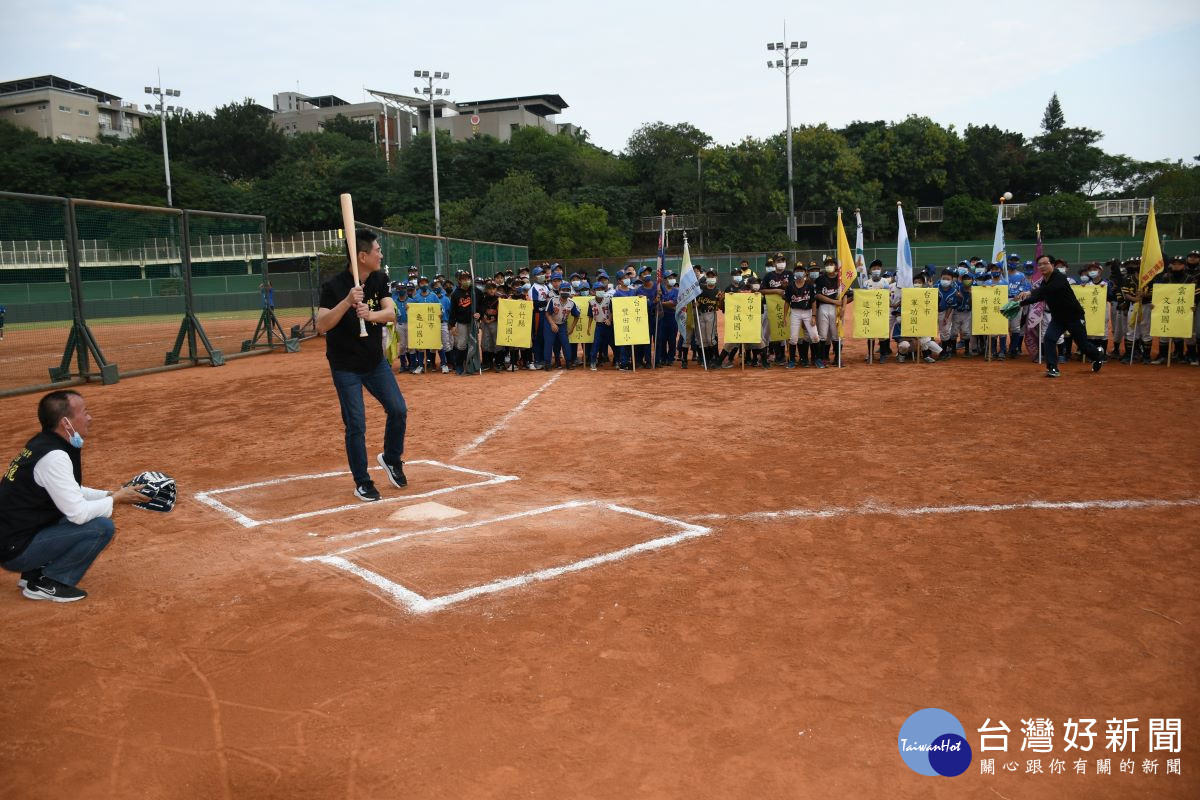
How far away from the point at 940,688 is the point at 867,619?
760 mm

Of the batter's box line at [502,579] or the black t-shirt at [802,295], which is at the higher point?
the black t-shirt at [802,295]

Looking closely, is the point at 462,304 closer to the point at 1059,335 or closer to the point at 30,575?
the point at 1059,335

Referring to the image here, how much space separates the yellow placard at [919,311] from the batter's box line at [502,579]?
1122 cm

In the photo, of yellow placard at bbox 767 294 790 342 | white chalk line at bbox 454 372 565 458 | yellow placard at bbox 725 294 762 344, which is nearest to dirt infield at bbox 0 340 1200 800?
white chalk line at bbox 454 372 565 458

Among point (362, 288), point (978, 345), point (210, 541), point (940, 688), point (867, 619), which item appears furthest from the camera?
point (978, 345)

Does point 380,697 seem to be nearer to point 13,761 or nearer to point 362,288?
point 13,761

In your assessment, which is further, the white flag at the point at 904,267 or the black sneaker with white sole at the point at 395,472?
the white flag at the point at 904,267

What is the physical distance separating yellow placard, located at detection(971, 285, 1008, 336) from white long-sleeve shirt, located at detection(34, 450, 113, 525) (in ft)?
50.4

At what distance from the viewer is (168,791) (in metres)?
3.15

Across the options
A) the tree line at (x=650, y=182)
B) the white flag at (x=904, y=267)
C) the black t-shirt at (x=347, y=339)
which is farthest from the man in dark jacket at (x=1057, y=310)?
the tree line at (x=650, y=182)

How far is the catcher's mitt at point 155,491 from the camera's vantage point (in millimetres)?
4898

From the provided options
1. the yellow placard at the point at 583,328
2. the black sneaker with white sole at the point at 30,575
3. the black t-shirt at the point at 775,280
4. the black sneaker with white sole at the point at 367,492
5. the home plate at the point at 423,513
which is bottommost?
the home plate at the point at 423,513

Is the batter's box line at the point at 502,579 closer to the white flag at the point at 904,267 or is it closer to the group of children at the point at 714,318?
the group of children at the point at 714,318

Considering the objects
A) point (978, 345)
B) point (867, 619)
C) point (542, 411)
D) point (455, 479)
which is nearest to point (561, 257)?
point (978, 345)
